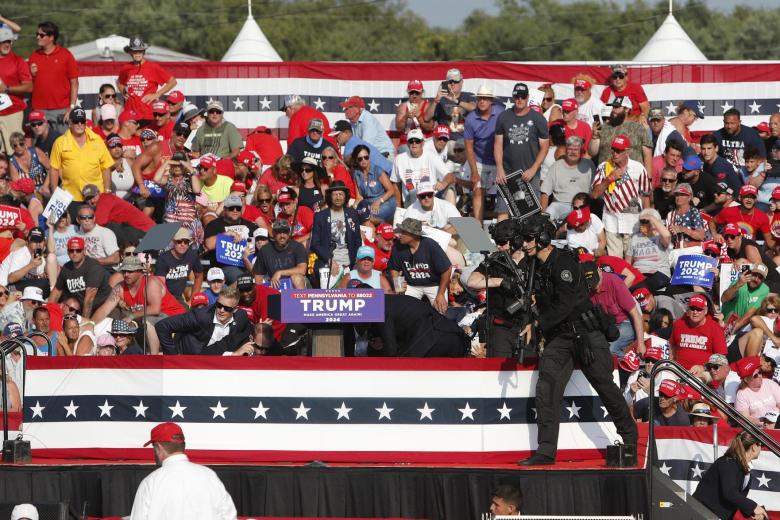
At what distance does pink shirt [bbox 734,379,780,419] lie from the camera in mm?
15844

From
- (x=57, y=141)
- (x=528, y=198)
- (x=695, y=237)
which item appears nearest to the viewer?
(x=528, y=198)

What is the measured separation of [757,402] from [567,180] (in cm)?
558

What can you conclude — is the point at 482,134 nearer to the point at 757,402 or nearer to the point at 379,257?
the point at 379,257

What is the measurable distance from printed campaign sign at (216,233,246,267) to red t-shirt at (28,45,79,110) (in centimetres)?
542

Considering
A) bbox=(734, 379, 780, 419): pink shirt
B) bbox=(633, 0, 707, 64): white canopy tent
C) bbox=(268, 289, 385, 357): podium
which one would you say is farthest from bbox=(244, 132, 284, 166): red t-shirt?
bbox=(734, 379, 780, 419): pink shirt

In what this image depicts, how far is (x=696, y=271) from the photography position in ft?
60.2

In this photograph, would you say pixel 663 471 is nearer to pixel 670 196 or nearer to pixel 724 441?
pixel 724 441

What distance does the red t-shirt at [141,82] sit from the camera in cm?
2339

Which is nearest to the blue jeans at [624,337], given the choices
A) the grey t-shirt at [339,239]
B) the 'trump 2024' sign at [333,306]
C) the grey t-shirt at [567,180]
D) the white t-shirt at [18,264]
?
the grey t-shirt at [339,239]

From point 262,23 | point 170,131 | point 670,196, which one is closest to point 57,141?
point 170,131

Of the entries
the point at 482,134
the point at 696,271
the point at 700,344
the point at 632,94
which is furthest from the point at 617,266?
the point at 632,94

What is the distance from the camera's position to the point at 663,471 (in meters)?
14.2

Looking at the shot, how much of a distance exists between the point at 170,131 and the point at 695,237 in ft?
25.5

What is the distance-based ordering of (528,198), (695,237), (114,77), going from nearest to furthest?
(528,198) → (695,237) → (114,77)
